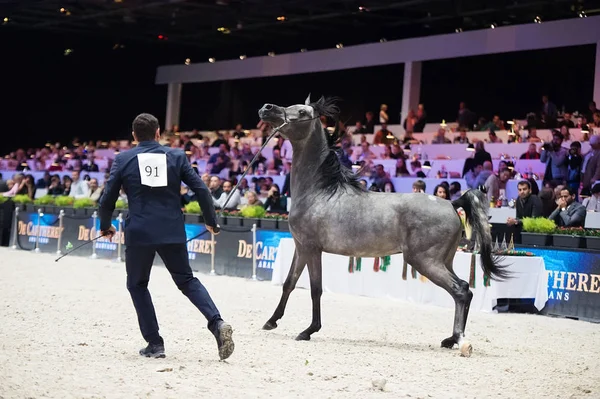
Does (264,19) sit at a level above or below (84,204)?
above

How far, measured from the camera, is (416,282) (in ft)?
44.7

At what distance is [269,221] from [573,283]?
18.9 ft

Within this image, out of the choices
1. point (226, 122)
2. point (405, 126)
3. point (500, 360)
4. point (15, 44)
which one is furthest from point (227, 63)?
point (500, 360)

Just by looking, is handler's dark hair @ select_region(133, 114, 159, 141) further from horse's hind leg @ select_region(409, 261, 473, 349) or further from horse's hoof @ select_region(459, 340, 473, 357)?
horse's hoof @ select_region(459, 340, 473, 357)

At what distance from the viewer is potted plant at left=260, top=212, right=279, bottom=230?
16.2 meters

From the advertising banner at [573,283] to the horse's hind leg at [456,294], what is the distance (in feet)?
11.6

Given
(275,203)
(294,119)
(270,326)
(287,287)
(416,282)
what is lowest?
(270,326)

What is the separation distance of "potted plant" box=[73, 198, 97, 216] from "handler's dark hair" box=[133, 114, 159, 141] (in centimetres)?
1312

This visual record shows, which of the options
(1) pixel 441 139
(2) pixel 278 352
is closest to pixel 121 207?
(1) pixel 441 139

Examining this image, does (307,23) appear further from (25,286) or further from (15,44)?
(25,286)

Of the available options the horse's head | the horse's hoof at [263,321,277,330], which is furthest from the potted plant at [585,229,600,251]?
the horse's hoof at [263,321,277,330]

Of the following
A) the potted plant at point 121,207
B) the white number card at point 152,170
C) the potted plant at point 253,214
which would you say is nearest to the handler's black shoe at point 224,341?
the white number card at point 152,170

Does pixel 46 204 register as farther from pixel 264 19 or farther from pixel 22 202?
pixel 264 19

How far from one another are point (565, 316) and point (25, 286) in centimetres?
764
